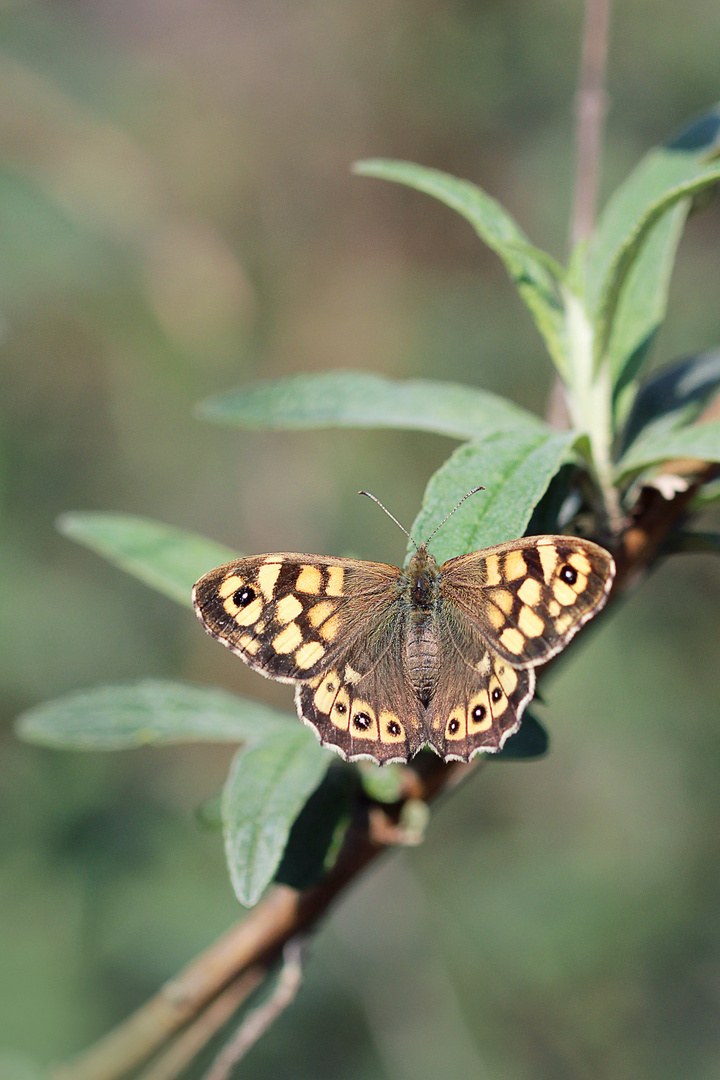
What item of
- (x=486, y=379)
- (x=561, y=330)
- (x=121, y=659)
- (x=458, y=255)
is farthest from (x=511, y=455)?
(x=458, y=255)

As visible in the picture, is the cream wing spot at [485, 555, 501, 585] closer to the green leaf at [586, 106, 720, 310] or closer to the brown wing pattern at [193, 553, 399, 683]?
the brown wing pattern at [193, 553, 399, 683]

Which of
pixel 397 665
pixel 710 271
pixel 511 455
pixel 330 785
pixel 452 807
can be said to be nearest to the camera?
pixel 511 455

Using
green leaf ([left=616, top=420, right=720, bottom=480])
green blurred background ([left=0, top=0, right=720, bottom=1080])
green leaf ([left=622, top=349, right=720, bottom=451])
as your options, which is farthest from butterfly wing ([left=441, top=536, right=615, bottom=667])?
green blurred background ([left=0, top=0, right=720, bottom=1080])

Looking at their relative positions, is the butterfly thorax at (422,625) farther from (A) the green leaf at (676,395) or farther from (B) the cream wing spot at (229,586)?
(A) the green leaf at (676,395)

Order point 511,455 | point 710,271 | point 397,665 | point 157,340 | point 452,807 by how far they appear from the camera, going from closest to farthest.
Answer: point 511,455 < point 397,665 < point 157,340 < point 452,807 < point 710,271

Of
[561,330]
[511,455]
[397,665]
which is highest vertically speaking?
[561,330]

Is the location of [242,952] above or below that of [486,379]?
below

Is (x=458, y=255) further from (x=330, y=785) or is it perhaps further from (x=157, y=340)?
(x=330, y=785)

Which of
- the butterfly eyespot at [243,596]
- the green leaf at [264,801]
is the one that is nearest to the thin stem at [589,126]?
the butterfly eyespot at [243,596]
